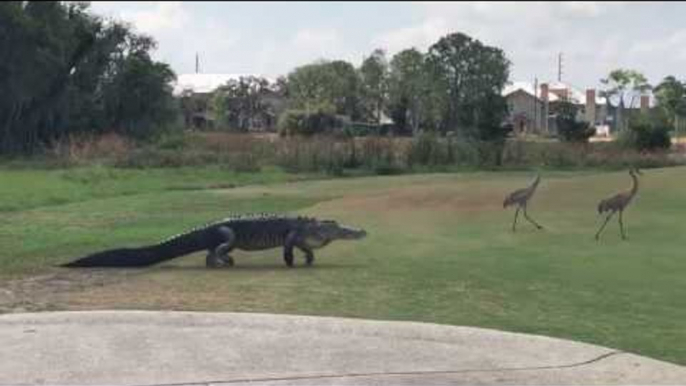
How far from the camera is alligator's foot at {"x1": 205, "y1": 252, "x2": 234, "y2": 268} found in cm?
1445

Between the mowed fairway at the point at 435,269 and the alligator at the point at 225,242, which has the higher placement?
the alligator at the point at 225,242

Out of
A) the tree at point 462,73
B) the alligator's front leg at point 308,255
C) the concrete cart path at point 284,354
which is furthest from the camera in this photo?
the tree at point 462,73

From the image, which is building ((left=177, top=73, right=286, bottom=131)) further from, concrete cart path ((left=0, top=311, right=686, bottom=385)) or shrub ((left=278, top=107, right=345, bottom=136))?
concrete cart path ((left=0, top=311, right=686, bottom=385))

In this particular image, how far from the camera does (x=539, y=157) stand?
5384cm

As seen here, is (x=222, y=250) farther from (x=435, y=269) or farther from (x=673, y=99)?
(x=673, y=99)

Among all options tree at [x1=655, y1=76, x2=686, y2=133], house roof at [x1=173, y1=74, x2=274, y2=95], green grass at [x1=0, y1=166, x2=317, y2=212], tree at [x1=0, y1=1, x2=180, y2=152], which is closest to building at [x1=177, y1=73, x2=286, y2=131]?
house roof at [x1=173, y1=74, x2=274, y2=95]

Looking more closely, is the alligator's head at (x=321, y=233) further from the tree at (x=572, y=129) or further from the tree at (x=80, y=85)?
the tree at (x=572, y=129)

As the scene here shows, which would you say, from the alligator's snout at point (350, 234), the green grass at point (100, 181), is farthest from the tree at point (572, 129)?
the alligator's snout at point (350, 234)

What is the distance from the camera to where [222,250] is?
14.4 metres

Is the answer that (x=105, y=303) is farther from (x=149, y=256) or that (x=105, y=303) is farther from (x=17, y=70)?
(x=17, y=70)

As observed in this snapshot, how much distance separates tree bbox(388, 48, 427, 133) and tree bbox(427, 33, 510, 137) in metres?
2.98

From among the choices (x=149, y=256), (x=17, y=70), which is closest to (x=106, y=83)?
(x=17, y=70)

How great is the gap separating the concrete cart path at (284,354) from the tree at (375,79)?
307 ft

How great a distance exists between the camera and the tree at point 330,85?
104m
